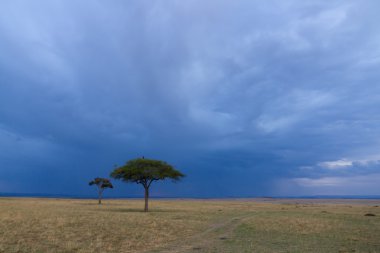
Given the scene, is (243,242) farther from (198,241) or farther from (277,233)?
(277,233)

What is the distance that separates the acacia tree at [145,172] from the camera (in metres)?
54.2

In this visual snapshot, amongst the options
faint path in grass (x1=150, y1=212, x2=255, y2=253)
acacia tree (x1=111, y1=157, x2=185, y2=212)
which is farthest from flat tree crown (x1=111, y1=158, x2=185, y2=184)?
faint path in grass (x1=150, y1=212, x2=255, y2=253)

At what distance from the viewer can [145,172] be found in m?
54.1

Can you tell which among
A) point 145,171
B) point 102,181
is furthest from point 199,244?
point 102,181

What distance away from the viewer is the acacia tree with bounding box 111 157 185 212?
178ft

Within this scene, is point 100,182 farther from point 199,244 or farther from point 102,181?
point 199,244

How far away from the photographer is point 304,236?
25.1 meters

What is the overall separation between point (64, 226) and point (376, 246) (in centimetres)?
2255

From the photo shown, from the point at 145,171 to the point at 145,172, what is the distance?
0.16 m

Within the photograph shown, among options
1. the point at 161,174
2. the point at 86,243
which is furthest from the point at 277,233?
the point at 161,174

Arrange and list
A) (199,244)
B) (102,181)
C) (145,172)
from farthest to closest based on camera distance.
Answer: (102,181)
(145,172)
(199,244)

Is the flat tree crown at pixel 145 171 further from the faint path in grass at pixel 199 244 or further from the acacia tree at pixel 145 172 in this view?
the faint path in grass at pixel 199 244

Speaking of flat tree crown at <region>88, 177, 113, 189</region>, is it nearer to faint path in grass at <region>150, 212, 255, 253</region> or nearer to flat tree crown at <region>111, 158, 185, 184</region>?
flat tree crown at <region>111, 158, 185, 184</region>

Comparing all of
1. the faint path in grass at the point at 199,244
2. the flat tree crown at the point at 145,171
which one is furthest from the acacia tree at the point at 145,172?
Result: the faint path in grass at the point at 199,244
